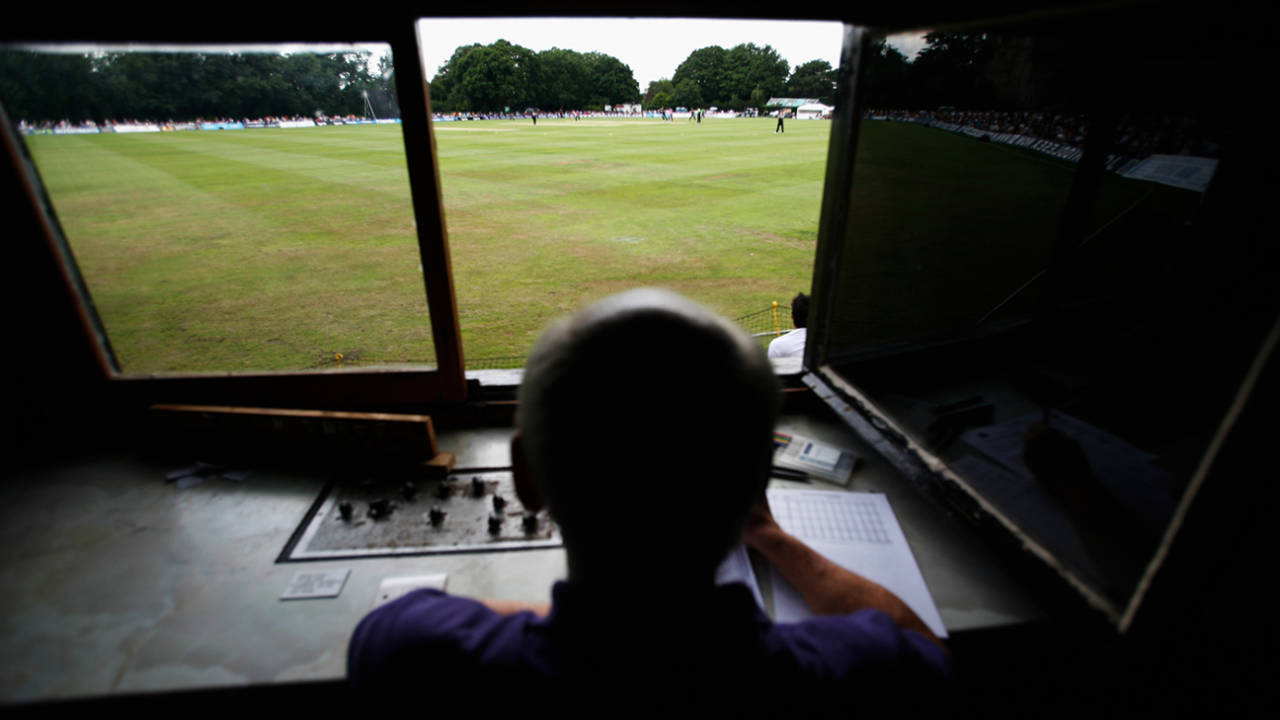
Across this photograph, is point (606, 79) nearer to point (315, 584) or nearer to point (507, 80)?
point (507, 80)

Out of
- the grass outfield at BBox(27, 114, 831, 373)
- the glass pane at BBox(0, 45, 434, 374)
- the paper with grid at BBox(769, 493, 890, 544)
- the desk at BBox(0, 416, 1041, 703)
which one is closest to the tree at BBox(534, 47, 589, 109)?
the glass pane at BBox(0, 45, 434, 374)

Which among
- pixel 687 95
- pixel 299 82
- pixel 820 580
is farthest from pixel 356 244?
pixel 687 95

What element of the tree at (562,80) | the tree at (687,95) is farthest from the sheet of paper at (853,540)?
the tree at (687,95)

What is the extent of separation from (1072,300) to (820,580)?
119 inches

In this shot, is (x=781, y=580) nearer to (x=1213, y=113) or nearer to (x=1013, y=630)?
(x=1013, y=630)

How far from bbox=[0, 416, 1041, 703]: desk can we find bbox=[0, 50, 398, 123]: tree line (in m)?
1.33

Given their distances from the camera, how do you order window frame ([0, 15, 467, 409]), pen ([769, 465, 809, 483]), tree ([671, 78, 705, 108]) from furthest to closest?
tree ([671, 78, 705, 108]) → pen ([769, 465, 809, 483]) → window frame ([0, 15, 467, 409])

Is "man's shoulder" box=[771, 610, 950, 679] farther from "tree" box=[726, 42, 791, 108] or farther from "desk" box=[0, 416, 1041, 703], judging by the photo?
"tree" box=[726, 42, 791, 108]

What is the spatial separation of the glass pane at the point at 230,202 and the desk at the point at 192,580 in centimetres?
57

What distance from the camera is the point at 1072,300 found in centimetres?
316

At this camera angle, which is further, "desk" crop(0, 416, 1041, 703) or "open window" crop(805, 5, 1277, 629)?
"open window" crop(805, 5, 1277, 629)

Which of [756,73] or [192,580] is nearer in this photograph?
[192,580]

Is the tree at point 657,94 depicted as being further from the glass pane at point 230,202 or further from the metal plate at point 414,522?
the metal plate at point 414,522

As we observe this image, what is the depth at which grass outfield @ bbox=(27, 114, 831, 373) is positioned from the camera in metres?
5.30
